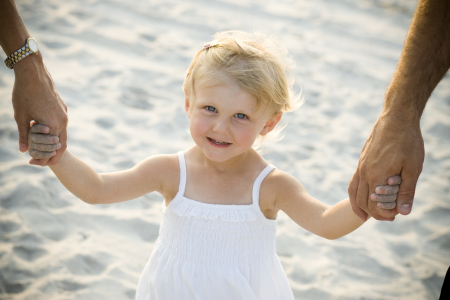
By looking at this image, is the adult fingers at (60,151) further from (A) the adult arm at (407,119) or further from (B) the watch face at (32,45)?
(A) the adult arm at (407,119)

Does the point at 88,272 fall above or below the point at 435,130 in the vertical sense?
below

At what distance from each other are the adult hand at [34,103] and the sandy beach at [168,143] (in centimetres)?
90

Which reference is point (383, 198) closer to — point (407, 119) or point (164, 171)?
point (407, 119)

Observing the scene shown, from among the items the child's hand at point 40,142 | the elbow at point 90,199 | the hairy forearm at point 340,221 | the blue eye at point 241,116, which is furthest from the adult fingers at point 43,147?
the hairy forearm at point 340,221

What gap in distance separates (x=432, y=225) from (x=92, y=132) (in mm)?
3239

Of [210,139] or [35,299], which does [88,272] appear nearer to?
[35,299]

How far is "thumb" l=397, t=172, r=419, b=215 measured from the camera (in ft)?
5.65

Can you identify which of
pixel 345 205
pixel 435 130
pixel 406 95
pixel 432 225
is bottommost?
pixel 432 225

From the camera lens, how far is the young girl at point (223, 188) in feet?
6.32

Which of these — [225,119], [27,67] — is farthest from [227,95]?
[27,67]

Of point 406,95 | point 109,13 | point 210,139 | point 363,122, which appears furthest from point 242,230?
point 109,13

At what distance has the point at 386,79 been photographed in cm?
608

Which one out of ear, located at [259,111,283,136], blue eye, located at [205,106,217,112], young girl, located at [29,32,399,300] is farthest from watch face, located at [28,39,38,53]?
ear, located at [259,111,283,136]

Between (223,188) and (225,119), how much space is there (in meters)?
0.37
